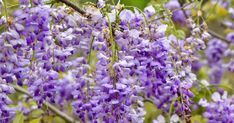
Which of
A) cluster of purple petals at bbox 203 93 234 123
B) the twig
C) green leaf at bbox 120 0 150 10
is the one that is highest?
green leaf at bbox 120 0 150 10

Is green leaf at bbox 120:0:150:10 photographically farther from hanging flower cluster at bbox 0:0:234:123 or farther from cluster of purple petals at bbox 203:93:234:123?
cluster of purple petals at bbox 203:93:234:123

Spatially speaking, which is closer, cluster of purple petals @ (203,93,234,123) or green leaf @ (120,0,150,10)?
green leaf @ (120,0,150,10)

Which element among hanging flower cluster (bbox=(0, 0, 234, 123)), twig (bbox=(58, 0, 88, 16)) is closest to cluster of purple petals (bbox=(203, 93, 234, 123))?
hanging flower cluster (bbox=(0, 0, 234, 123))

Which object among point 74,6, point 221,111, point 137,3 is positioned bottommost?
point 221,111

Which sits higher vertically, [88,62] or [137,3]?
[137,3]

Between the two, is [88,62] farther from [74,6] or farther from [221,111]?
[221,111]

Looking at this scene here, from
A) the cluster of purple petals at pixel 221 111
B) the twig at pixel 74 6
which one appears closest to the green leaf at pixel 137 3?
the twig at pixel 74 6

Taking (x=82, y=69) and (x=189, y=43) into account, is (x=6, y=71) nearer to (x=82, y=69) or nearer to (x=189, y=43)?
(x=82, y=69)

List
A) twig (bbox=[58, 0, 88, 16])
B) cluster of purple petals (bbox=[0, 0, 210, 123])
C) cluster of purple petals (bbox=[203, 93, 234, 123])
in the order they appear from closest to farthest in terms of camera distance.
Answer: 1. cluster of purple petals (bbox=[0, 0, 210, 123])
2. twig (bbox=[58, 0, 88, 16])
3. cluster of purple petals (bbox=[203, 93, 234, 123])

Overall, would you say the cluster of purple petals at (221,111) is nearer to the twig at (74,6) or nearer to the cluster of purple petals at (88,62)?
the cluster of purple petals at (88,62)

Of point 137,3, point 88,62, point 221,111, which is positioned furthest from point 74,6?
point 221,111

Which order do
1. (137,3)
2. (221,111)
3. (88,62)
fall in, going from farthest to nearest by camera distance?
(221,111), (137,3), (88,62)

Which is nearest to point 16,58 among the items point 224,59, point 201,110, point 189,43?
point 189,43
